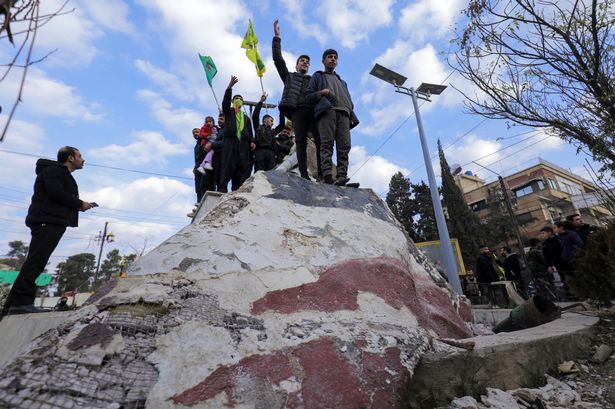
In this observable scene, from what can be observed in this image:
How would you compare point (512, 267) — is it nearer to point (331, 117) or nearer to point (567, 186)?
point (331, 117)

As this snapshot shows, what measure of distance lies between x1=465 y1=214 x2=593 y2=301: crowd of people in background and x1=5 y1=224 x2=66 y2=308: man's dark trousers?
5589 mm

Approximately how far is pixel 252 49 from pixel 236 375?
20.3ft

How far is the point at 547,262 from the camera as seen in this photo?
5.96m

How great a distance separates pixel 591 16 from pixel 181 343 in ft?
17.2

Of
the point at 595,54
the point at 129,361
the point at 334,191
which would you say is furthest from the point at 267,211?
the point at 595,54

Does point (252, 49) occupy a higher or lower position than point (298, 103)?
higher

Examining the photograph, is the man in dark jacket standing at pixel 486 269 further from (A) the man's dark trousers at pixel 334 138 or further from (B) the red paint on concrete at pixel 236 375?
(B) the red paint on concrete at pixel 236 375

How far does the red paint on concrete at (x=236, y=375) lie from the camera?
3.78 ft

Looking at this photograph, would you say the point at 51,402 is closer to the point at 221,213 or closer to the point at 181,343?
the point at 181,343

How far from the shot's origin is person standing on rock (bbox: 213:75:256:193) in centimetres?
484

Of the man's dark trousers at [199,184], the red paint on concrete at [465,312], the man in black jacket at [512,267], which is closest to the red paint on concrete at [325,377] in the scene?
the red paint on concrete at [465,312]

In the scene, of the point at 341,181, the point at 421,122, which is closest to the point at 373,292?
the point at 341,181

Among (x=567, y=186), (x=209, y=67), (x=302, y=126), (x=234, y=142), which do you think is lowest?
(x=302, y=126)

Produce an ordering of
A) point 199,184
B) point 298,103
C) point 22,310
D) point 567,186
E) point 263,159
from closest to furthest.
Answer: point 22,310
point 298,103
point 263,159
point 199,184
point 567,186
